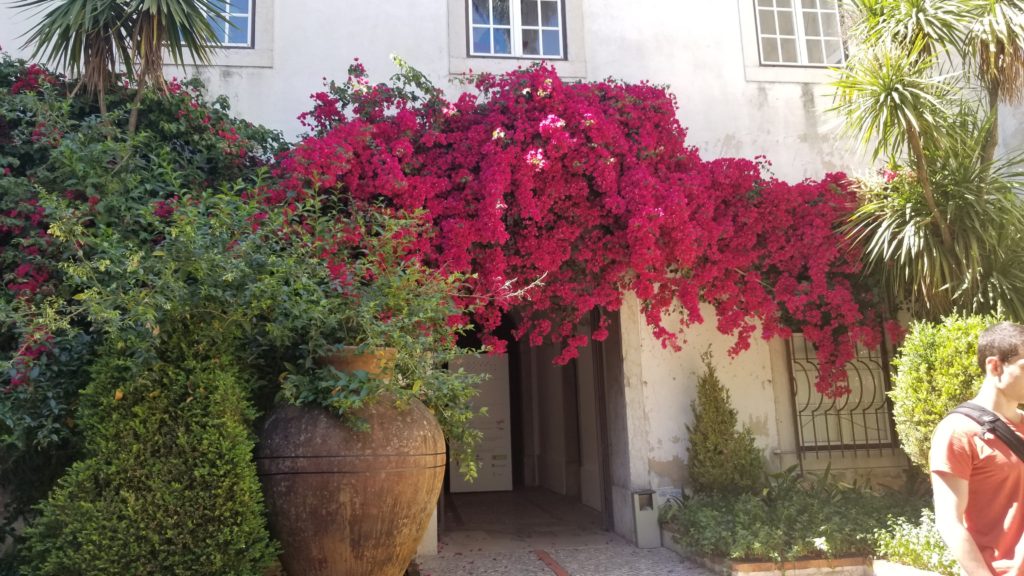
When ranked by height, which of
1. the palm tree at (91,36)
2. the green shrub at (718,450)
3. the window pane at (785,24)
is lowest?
the green shrub at (718,450)

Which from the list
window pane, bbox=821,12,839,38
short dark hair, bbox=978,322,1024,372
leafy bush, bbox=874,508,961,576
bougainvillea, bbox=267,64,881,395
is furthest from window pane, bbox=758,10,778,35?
short dark hair, bbox=978,322,1024,372

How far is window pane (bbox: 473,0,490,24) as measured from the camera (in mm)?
8180

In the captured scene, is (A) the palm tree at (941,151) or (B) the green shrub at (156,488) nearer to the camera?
(B) the green shrub at (156,488)

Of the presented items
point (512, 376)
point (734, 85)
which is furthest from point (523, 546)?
point (512, 376)

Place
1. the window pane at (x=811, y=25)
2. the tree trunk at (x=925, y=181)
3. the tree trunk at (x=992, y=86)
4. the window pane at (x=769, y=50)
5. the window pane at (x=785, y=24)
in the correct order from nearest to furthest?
1. the tree trunk at (x=925, y=181)
2. the tree trunk at (x=992, y=86)
3. the window pane at (x=769, y=50)
4. the window pane at (x=785, y=24)
5. the window pane at (x=811, y=25)

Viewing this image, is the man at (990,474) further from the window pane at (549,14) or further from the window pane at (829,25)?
the window pane at (829,25)

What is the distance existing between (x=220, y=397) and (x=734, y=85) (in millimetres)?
6351

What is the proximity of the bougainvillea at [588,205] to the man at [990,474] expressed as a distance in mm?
3666

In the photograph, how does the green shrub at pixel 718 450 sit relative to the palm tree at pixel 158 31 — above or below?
below

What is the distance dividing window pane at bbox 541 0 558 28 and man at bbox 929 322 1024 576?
21.6ft

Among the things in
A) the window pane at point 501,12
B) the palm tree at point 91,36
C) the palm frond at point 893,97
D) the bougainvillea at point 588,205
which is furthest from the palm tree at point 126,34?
the palm frond at point 893,97

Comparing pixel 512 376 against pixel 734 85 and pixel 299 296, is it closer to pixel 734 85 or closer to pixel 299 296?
pixel 734 85

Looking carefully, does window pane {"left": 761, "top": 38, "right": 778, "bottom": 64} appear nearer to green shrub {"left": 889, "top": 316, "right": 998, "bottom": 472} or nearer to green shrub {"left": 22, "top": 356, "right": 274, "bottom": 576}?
green shrub {"left": 889, "top": 316, "right": 998, "bottom": 472}

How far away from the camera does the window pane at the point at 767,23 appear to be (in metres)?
8.62
